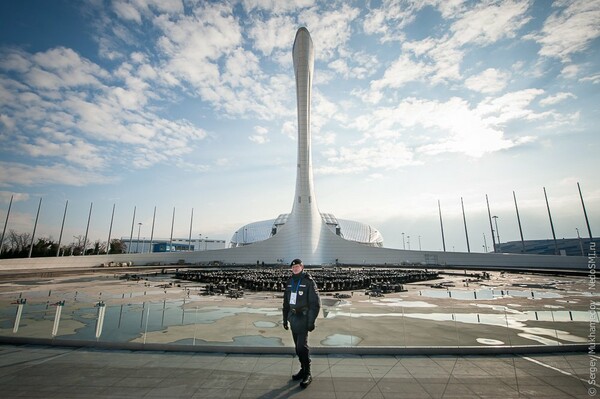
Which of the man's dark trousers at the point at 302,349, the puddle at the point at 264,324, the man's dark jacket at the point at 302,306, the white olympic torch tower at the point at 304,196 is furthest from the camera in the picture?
the white olympic torch tower at the point at 304,196

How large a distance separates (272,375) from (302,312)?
1134 mm

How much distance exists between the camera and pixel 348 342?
5.50 m

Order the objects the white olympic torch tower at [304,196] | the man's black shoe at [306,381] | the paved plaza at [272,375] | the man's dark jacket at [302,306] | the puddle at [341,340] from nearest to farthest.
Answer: the paved plaza at [272,375] < the man's black shoe at [306,381] < the man's dark jacket at [302,306] < the puddle at [341,340] < the white olympic torch tower at [304,196]

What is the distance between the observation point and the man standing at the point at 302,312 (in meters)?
4.17

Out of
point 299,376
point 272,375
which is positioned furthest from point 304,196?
point 299,376

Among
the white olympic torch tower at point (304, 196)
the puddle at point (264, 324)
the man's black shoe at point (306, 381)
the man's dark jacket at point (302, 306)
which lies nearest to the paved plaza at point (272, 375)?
the man's black shoe at point (306, 381)

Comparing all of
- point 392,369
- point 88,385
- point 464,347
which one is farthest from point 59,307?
point 464,347

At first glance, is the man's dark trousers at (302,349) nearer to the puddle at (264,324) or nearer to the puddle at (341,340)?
the puddle at (341,340)

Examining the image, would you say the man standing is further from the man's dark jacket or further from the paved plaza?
the paved plaza

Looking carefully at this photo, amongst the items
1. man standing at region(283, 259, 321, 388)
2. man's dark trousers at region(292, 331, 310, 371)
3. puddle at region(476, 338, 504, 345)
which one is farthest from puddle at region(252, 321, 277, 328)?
puddle at region(476, 338, 504, 345)

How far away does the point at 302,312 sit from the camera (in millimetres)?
4398

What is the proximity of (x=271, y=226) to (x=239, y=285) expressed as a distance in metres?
59.0

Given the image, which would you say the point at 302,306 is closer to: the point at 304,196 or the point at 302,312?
the point at 302,312

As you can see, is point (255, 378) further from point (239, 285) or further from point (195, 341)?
point (239, 285)
